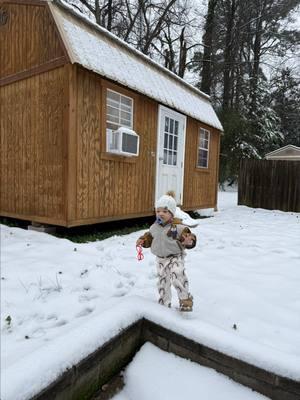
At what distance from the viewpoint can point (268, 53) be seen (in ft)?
62.5

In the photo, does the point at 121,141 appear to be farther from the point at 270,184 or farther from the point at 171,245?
the point at 270,184

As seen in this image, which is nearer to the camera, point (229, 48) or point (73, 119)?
point (73, 119)

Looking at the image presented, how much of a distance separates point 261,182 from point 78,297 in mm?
9195

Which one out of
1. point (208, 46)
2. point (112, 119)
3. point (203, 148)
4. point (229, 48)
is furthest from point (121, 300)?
point (229, 48)

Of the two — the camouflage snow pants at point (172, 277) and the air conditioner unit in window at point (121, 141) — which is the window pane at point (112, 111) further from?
the camouflage snow pants at point (172, 277)

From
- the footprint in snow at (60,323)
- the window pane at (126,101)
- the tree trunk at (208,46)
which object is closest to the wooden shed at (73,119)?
the window pane at (126,101)

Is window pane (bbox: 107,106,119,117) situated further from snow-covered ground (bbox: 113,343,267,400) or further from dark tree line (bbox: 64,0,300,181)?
dark tree line (bbox: 64,0,300,181)

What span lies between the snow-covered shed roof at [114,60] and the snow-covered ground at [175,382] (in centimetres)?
409

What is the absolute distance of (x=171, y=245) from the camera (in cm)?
225

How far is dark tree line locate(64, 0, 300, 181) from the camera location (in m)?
15.4

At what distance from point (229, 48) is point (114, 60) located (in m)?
14.0

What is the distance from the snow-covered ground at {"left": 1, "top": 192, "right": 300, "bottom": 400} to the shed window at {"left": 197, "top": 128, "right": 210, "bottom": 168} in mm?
3984

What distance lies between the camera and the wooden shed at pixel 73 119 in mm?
4727

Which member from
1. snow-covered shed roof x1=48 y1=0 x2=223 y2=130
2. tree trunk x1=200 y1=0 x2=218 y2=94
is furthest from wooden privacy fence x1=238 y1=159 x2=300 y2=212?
tree trunk x1=200 y1=0 x2=218 y2=94
